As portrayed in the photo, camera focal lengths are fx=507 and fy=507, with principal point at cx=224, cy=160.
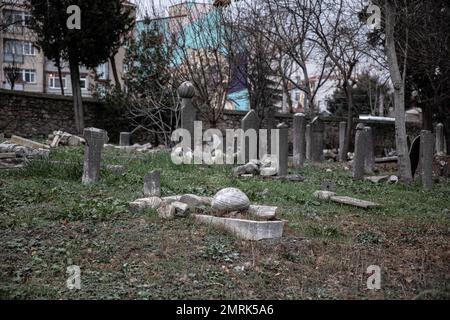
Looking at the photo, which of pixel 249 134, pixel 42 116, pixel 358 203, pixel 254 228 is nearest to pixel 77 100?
pixel 42 116

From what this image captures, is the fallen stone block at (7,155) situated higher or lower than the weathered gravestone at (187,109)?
lower

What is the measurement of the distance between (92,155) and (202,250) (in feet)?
13.8

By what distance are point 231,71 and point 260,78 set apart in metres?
1.68

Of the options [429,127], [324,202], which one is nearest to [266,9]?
[429,127]

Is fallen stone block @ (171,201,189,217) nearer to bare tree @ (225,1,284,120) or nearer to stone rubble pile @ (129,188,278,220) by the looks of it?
stone rubble pile @ (129,188,278,220)

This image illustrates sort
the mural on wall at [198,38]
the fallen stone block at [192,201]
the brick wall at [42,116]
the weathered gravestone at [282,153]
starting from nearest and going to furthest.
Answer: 1. the fallen stone block at [192,201]
2. the weathered gravestone at [282,153]
3. the mural on wall at [198,38]
4. the brick wall at [42,116]

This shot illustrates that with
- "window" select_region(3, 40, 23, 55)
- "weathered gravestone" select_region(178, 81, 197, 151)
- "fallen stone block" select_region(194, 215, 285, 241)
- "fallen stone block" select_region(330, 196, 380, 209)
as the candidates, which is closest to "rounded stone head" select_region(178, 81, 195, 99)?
"weathered gravestone" select_region(178, 81, 197, 151)

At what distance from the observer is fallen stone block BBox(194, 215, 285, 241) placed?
5992mm

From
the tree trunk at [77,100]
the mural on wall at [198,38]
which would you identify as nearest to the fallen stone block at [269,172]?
the mural on wall at [198,38]

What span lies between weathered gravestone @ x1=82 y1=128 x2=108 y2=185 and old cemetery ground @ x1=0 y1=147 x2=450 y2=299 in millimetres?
297

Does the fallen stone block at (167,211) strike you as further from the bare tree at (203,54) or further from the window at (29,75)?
the window at (29,75)

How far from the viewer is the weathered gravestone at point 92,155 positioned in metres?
8.99

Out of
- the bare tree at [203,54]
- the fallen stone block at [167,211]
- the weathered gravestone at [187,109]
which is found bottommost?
the fallen stone block at [167,211]

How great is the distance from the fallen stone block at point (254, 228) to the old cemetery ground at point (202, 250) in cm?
11
